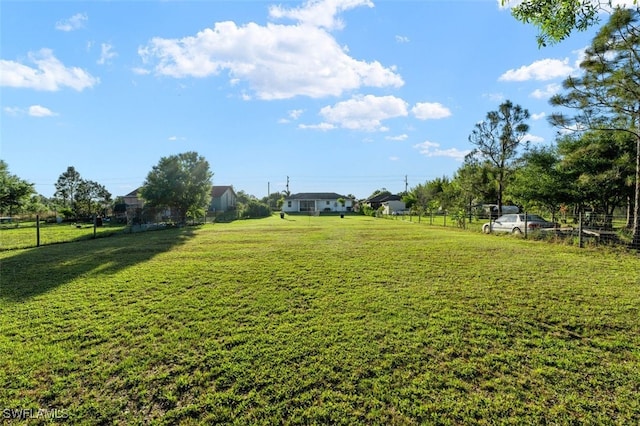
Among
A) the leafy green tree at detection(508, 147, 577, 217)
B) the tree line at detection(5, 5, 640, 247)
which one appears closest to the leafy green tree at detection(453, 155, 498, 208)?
the tree line at detection(5, 5, 640, 247)

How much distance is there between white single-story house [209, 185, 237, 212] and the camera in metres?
38.3

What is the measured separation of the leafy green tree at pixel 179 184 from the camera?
815 inches

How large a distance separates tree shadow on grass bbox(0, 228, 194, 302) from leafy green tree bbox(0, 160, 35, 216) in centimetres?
2009

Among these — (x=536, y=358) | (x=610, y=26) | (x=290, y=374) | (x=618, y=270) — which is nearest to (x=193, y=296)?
(x=290, y=374)

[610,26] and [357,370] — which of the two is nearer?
[357,370]

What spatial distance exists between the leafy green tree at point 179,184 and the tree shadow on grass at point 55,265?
433 inches

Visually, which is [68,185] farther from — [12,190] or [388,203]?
[388,203]

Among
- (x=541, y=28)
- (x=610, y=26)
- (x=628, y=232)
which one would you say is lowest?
(x=628, y=232)

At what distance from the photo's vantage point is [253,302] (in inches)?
183

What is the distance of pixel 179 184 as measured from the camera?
827 inches

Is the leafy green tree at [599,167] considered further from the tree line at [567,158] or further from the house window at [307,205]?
the house window at [307,205]

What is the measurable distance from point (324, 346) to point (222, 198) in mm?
39216

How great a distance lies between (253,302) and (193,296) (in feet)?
3.66

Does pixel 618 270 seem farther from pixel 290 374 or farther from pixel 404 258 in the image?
pixel 290 374
